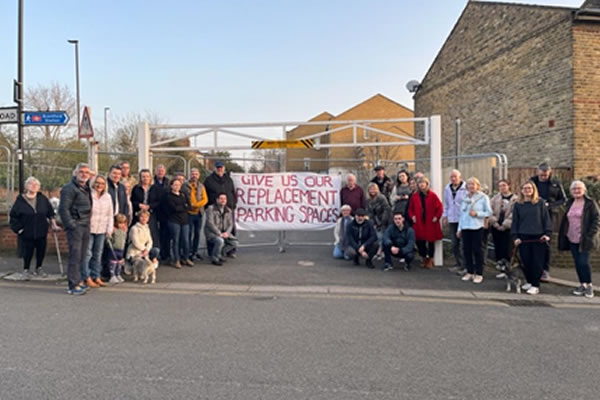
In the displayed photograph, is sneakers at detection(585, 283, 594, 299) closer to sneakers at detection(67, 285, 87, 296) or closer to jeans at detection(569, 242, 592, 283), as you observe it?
jeans at detection(569, 242, 592, 283)

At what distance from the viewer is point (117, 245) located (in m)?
7.77

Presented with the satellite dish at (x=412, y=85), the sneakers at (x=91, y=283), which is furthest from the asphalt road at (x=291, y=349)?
the satellite dish at (x=412, y=85)

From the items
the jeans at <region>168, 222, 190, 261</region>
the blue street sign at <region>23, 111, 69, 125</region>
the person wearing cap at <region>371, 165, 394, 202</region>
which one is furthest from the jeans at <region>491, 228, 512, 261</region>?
the blue street sign at <region>23, 111, 69, 125</region>

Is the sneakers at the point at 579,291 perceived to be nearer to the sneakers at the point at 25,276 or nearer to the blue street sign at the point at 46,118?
the sneakers at the point at 25,276

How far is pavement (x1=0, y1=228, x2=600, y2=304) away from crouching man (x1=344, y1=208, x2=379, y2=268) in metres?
0.25

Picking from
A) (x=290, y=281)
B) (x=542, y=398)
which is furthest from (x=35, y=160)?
(x=542, y=398)

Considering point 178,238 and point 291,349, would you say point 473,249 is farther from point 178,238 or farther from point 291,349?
point 178,238

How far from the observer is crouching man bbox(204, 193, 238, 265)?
30.4 feet

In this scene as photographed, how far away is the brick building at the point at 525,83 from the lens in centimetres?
1359

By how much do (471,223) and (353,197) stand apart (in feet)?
9.00

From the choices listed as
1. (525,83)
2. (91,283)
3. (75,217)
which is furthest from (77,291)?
(525,83)

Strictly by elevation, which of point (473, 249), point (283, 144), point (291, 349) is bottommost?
point (291, 349)

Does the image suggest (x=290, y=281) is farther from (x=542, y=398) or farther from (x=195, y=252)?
(x=542, y=398)

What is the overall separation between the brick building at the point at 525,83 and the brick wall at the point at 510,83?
0.10ft
